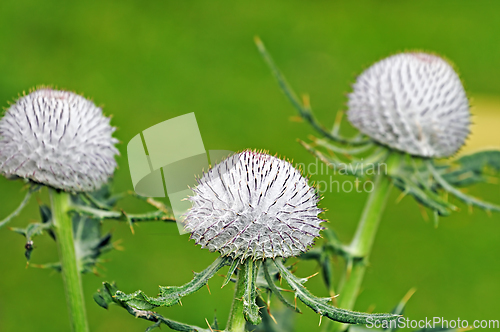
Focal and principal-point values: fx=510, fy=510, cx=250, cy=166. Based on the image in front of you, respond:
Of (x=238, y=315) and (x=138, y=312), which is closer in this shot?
(x=138, y=312)

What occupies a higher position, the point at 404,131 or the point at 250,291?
the point at 404,131

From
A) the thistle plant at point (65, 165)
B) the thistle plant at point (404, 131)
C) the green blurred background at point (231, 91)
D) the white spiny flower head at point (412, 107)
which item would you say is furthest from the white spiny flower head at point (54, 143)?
the green blurred background at point (231, 91)

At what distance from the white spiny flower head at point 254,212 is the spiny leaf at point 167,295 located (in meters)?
0.07

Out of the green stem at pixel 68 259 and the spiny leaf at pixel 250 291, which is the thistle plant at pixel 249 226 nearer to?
the spiny leaf at pixel 250 291

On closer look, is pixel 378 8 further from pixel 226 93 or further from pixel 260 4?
pixel 226 93

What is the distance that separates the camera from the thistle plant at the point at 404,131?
8.66 ft

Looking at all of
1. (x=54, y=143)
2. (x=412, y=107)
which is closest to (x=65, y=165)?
(x=54, y=143)

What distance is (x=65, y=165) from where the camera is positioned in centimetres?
206

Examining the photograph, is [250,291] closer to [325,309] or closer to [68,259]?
[325,309]

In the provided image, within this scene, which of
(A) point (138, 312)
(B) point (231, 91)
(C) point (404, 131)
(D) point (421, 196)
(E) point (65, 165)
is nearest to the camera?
(A) point (138, 312)

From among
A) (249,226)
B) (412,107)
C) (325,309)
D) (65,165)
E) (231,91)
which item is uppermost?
(231,91)

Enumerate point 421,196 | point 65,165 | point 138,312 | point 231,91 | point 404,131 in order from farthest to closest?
point 231,91 < point 404,131 < point 421,196 < point 65,165 < point 138,312

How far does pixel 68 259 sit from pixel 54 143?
47 cm

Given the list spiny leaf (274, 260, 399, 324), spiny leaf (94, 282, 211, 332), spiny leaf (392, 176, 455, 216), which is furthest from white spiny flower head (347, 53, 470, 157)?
spiny leaf (94, 282, 211, 332)
